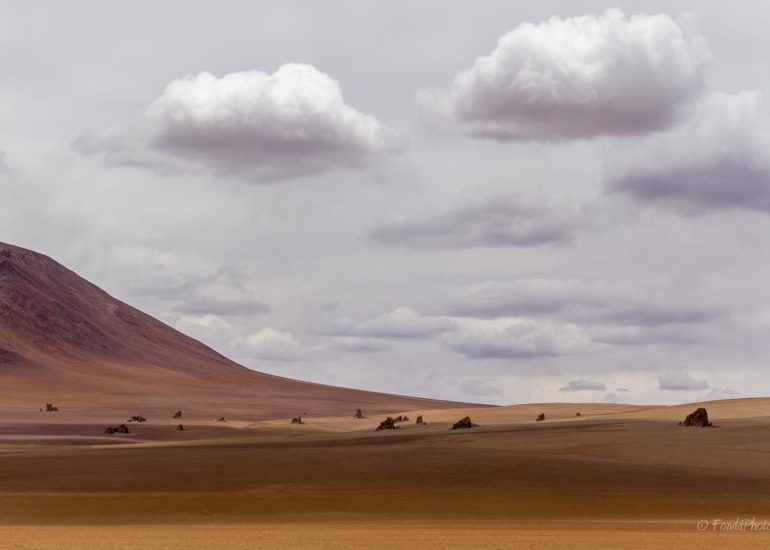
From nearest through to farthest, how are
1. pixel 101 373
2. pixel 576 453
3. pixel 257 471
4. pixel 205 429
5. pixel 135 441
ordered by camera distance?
pixel 257 471 → pixel 576 453 → pixel 135 441 → pixel 205 429 → pixel 101 373

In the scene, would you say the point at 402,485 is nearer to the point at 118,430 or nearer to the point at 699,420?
the point at 699,420

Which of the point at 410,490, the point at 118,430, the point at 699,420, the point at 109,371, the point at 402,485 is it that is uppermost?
the point at 109,371

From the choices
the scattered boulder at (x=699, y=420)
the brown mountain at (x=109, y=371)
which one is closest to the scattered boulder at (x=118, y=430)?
the scattered boulder at (x=699, y=420)

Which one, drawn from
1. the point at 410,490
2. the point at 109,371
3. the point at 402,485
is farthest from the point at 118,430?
the point at 109,371

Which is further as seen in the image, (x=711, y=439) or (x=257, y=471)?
(x=711, y=439)

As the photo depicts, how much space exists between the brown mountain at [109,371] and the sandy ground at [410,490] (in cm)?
6749

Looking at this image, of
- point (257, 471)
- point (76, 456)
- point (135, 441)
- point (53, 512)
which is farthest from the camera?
point (135, 441)

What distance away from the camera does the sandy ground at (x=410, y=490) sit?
91.7ft

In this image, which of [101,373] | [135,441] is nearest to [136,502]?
[135,441]

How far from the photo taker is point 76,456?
1954 inches

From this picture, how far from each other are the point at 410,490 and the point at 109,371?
125 m

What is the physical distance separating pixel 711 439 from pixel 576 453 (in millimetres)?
6575

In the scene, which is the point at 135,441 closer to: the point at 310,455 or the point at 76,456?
the point at 76,456

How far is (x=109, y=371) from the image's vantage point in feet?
515
